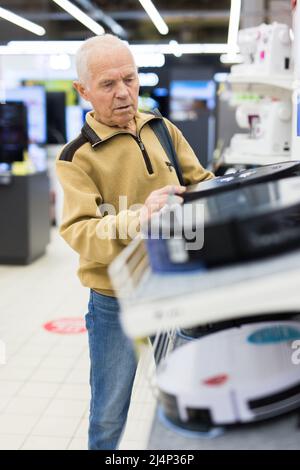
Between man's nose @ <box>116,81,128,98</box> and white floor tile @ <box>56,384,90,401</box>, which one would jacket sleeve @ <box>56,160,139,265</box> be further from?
white floor tile @ <box>56,384,90,401</box>

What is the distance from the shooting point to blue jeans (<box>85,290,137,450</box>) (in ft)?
6.32

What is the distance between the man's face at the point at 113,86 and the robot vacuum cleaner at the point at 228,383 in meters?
0.82

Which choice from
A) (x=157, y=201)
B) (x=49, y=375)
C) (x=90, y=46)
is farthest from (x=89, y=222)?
(x=49, y=375)

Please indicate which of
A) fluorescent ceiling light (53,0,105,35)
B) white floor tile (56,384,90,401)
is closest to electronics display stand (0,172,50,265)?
fluorescent ceiling light (53,0,105,35)

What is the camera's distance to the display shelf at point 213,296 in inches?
33.1

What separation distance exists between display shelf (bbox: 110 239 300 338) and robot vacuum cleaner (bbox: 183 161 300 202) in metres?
0.27

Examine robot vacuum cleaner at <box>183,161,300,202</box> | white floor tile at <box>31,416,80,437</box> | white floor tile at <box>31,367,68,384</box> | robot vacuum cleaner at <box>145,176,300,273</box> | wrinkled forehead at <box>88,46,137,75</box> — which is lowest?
white floor tile at <box>31,416,80,437</box>

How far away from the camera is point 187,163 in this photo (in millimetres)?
1953

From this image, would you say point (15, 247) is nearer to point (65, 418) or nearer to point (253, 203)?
point (65, 418)

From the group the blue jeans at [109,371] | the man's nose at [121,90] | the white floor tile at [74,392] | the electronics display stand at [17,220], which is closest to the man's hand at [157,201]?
the man's nose at [121,90]

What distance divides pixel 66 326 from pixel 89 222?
3.47 meters

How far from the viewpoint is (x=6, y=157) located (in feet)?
24.6

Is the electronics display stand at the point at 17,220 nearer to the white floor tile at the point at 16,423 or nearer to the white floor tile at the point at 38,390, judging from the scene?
the white floor tile at the point at 38,390

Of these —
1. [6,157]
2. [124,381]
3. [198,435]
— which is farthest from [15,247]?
[198,435]
